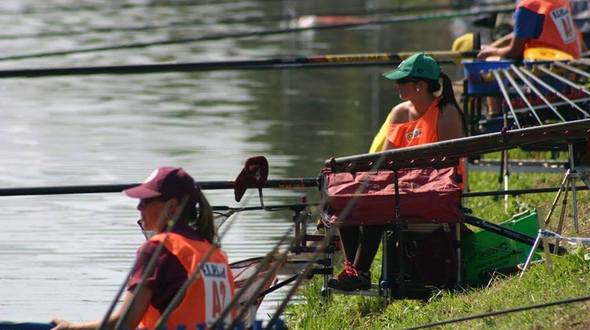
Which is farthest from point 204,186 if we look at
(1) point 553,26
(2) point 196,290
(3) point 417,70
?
(1) point 553,26

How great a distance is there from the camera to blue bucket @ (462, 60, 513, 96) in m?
10.3

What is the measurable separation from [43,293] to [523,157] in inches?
175

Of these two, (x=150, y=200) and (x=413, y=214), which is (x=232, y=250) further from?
(x=150, y=200)

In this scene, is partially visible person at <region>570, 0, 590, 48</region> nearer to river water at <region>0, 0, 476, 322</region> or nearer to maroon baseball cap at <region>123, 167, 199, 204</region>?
river water at <region>0, 0, 476, 322</region>

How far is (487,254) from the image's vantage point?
7840 mm

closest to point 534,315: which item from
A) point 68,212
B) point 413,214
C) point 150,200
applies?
point 413,214

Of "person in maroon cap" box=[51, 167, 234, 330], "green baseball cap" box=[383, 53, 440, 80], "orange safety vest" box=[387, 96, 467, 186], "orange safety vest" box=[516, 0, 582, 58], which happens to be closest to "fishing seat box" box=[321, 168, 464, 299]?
"orange safety vest" box=[387, 96, 467, 186]

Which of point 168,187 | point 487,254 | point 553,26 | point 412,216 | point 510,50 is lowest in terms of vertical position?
point 487,254

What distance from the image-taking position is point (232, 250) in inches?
392

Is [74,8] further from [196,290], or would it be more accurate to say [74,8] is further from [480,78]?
[196,290]

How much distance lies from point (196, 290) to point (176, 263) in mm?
123

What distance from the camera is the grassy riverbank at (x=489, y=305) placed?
6301 millimetres

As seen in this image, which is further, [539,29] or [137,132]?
[137,132]

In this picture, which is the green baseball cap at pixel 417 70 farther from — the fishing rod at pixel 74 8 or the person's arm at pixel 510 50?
the fishing rod at pixel 74 8
